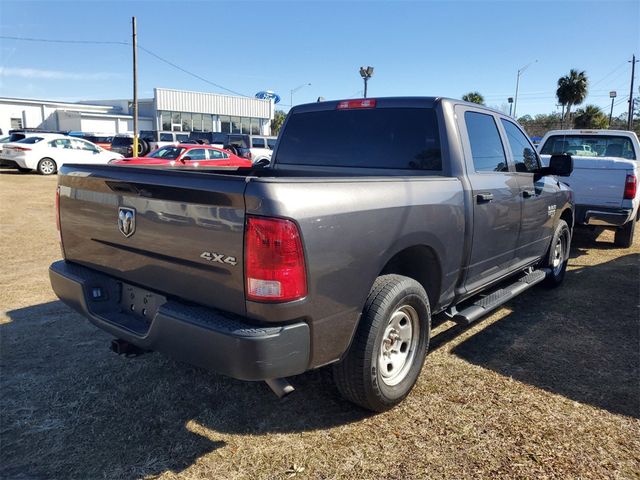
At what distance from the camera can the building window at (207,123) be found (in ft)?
170

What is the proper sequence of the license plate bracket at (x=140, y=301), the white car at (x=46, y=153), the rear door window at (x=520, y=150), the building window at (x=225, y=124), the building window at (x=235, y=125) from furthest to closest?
the building window at (x=235, y=125) → the building window at (x=225, y=124) → the white car at (x=46, y=153) → the rear door window at (x=520, y=150) → the license plate bracket at (x=140, y=301)

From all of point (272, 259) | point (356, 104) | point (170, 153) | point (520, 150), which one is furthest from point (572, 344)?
point (170, 153)

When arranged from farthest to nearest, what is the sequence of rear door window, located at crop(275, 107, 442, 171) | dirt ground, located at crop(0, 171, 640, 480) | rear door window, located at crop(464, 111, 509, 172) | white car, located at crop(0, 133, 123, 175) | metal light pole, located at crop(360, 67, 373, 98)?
metal light pole, located at crop(360, 67, 373, 98) < white car, located at crop(0, 133, 123, 175) < rear door window, located at crop(464, 111, 509, 172) < rear door window, located at crop(275, 107, 442, 171) < dirt ground, located at crop(0, 171, 640, 480)

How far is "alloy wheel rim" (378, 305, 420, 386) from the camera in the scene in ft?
10.0

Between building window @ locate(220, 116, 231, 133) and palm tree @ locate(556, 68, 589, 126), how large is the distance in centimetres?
3649

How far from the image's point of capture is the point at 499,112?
14.6 ft

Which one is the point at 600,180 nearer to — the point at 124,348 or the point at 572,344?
the point at 572,344

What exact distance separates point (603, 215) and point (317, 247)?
6.51 m

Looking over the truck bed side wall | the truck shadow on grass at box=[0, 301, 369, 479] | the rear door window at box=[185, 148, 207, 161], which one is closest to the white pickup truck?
the truck bed side wall

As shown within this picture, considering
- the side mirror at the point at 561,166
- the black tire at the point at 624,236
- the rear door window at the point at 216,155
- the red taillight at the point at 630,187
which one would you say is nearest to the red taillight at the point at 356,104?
the side mirror at the point at 561,166

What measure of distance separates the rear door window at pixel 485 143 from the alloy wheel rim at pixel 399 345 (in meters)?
1.36

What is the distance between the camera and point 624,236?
26.9 feet

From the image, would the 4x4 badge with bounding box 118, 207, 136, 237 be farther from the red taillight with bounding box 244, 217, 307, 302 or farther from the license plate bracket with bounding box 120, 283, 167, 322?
the red taillight with bounding box 244, 217, 307, 302

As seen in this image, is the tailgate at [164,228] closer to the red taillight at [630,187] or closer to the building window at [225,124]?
the red taillight at [630,187]
